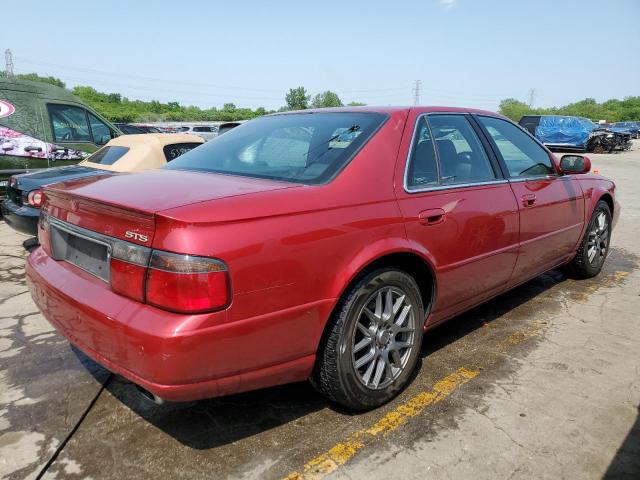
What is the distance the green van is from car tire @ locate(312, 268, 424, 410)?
23.3 ft

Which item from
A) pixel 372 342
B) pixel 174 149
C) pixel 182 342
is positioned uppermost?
pixel 174 149

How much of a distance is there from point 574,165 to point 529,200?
0.82 metres

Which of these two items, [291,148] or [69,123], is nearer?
[291,148]

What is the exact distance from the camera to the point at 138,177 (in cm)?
257

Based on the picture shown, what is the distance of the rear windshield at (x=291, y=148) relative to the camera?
8.36ft

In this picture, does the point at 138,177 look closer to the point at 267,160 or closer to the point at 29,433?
the point at 267,160

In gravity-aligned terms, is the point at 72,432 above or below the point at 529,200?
below

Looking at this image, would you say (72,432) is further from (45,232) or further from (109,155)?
(109,155)

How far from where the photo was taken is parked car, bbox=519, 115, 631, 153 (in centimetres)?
2534

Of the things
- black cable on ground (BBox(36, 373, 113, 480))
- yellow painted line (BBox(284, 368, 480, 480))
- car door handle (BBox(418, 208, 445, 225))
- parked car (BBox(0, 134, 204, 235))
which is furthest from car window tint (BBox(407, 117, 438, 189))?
parked car (BBox(0, 134, 204, 235))

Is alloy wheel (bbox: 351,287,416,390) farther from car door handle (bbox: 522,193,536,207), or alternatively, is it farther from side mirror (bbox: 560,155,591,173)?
side mirror (bbox: 560,155,591,173)

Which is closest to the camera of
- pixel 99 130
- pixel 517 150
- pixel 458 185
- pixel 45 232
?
pixel 45 232

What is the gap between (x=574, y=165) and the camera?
3.99 meters

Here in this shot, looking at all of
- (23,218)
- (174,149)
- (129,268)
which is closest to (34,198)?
(23,218)
